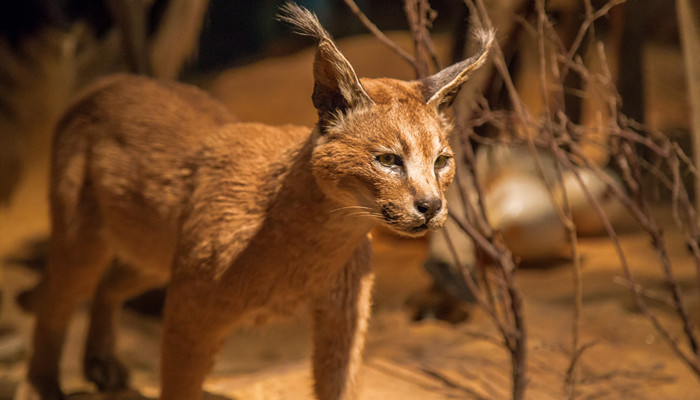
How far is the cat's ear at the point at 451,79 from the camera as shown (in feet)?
8.63

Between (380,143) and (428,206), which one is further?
(380,143)

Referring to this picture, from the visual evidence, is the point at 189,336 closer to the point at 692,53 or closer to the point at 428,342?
the point at 428,342

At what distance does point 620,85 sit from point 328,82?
251 inches

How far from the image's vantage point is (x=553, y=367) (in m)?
4.36

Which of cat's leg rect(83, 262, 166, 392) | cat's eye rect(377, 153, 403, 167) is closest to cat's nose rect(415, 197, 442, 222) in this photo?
cat's eye rect(377, 153, 403, 167)

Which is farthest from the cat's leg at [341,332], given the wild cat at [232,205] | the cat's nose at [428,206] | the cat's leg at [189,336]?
the cat's nose at [428,206]

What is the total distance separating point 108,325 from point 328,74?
9.80ft

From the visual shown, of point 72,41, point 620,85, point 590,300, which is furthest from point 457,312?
point 72,41

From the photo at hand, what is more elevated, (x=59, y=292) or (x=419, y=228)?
(x=419, y=228)

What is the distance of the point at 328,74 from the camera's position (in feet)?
8.48

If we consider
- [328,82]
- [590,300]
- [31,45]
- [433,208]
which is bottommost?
[590,300]

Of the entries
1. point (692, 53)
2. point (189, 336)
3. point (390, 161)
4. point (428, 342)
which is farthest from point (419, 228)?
point (428, 342)

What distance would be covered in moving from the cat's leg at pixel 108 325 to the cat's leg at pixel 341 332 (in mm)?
1834

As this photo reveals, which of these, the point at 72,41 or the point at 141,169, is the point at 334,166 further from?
the point at 72,41
